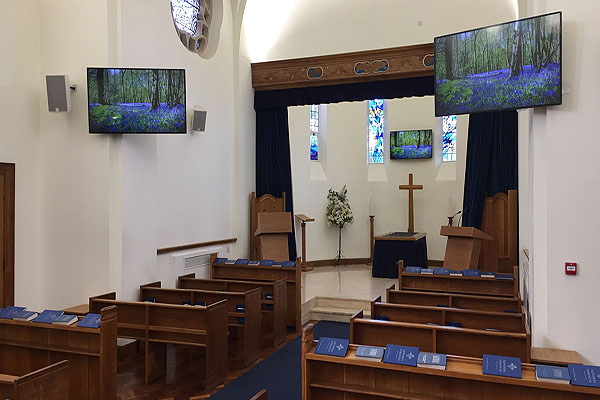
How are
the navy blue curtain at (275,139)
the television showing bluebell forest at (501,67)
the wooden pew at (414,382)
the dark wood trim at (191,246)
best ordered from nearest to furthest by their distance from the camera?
the wooden pew at (414,382) < the television showing bluebell forest at (501,67) < the dark wood trim at (191,246) < the navy blue curtain at (275,139)

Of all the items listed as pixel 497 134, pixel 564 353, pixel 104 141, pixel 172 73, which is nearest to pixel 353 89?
pixel 497 134

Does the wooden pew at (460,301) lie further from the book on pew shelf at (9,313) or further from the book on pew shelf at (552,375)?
the book on pew shelf at (9,313)

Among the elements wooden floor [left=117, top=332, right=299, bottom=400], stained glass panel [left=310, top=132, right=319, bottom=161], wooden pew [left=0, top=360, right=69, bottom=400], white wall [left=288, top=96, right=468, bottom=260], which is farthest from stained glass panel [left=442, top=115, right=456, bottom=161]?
wooden pew [left=0, top=360, right=69, bottom=400]

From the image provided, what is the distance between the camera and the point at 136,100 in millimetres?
5438

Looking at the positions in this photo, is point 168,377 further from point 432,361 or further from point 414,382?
point 432,361

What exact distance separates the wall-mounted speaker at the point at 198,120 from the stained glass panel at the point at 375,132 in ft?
19.7

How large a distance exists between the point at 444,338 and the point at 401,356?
3.78 ft

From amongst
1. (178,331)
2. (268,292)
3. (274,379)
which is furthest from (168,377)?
(268,292)

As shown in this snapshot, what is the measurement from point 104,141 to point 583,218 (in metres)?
4.87

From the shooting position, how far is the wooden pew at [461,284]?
541 centimetres

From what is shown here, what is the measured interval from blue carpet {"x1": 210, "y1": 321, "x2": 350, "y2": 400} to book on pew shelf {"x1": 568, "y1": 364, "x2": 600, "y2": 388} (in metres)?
2.40

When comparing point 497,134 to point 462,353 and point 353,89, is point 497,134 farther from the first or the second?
point 462,353

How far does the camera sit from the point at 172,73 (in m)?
5.53

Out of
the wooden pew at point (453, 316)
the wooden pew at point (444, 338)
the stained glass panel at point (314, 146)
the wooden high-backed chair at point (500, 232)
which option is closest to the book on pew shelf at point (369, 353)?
the wooden pew at point (444, 338)
